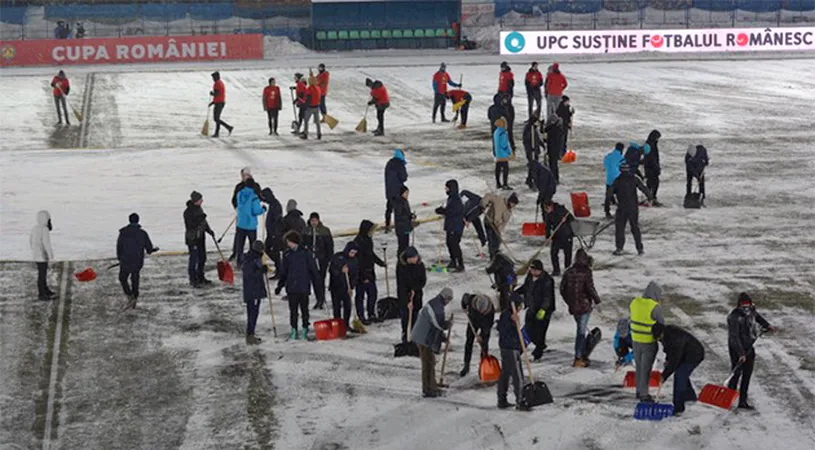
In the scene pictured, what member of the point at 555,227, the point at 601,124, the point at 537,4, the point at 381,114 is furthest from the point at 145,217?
the point at 537,4

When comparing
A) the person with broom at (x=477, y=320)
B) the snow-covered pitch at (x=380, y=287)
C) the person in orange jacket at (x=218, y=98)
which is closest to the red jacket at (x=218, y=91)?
the person in orange jacket at (x=218, y=98)

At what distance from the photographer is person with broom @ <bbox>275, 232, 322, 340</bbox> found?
51.8ft

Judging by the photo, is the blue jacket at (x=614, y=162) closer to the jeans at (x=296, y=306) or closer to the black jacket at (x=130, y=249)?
the jeans at (x=296, y=306)

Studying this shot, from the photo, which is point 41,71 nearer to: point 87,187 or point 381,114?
point 381,114

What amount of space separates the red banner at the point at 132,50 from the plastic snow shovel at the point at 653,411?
4381 centimetres

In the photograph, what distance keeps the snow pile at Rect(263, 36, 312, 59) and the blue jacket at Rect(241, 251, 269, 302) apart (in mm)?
41624

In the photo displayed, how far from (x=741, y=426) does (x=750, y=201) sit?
1200 centimetres

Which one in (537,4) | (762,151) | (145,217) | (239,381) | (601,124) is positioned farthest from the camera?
(537,4)

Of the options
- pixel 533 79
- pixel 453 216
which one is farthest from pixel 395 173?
pixel 533 79

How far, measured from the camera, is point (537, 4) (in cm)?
6178

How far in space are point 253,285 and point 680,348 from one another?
17.4 feet

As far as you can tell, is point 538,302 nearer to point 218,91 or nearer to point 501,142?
point 501,142

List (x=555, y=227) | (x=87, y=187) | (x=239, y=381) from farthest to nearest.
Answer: (x=87, y=187), (x=555, y=227), (x=239, y=381)

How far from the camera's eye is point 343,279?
1619 cm
